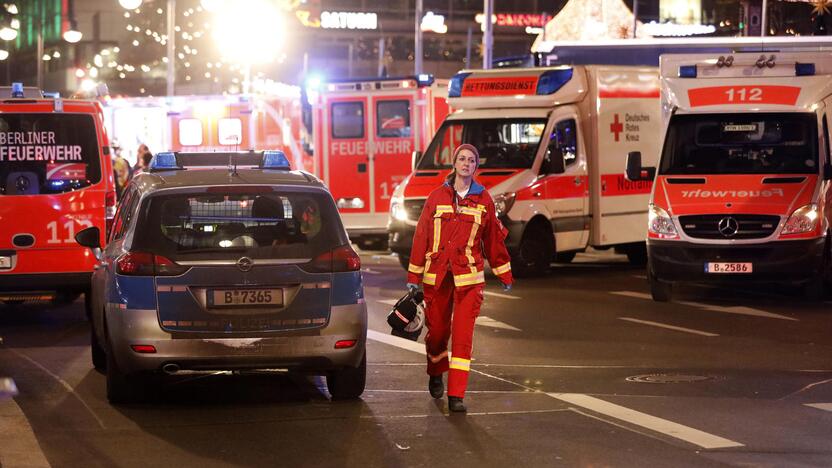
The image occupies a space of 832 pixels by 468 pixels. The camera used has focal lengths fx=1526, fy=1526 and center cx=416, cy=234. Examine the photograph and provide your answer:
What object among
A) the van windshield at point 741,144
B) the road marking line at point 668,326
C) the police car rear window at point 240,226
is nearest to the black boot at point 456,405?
the police car rear window at point 240,226

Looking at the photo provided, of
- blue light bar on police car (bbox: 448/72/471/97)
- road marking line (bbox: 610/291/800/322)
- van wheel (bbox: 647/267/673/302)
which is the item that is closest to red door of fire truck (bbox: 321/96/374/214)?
blue light bar on police car (bbox: 448/72/471/97)

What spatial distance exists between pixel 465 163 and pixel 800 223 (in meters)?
7.55

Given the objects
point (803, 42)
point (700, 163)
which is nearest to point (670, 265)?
point (700, 163)

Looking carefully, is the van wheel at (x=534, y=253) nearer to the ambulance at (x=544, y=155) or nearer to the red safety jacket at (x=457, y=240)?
the ambulance at (x=544, y=155)

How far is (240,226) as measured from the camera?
942 centimetres

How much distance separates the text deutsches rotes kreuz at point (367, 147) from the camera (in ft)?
80.5

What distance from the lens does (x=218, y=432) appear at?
8.71 m

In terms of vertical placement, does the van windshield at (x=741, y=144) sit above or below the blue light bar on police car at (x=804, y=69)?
below

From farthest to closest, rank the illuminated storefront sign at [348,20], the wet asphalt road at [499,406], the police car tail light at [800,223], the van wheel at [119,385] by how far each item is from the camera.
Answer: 1. the illuminated storefront sign at [348,20]
2. the police car tail light at [800,223]
3. the van wheel at [119,385]
4. the wet asphalt road at [499,406]

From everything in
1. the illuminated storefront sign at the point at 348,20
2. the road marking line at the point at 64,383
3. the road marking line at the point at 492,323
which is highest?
the illuminated storefront sign at the point at 348,20

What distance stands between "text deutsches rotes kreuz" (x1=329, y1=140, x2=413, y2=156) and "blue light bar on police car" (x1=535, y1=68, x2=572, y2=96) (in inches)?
195

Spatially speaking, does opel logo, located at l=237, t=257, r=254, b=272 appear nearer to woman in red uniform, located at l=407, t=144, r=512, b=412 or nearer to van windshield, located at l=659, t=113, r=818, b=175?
woman in red uniform, located at l=407, t=144, r=512, b=412

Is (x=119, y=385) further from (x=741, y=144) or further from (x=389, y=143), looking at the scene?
(x=389, y=143)

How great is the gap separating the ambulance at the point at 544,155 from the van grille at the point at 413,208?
0.01 m
